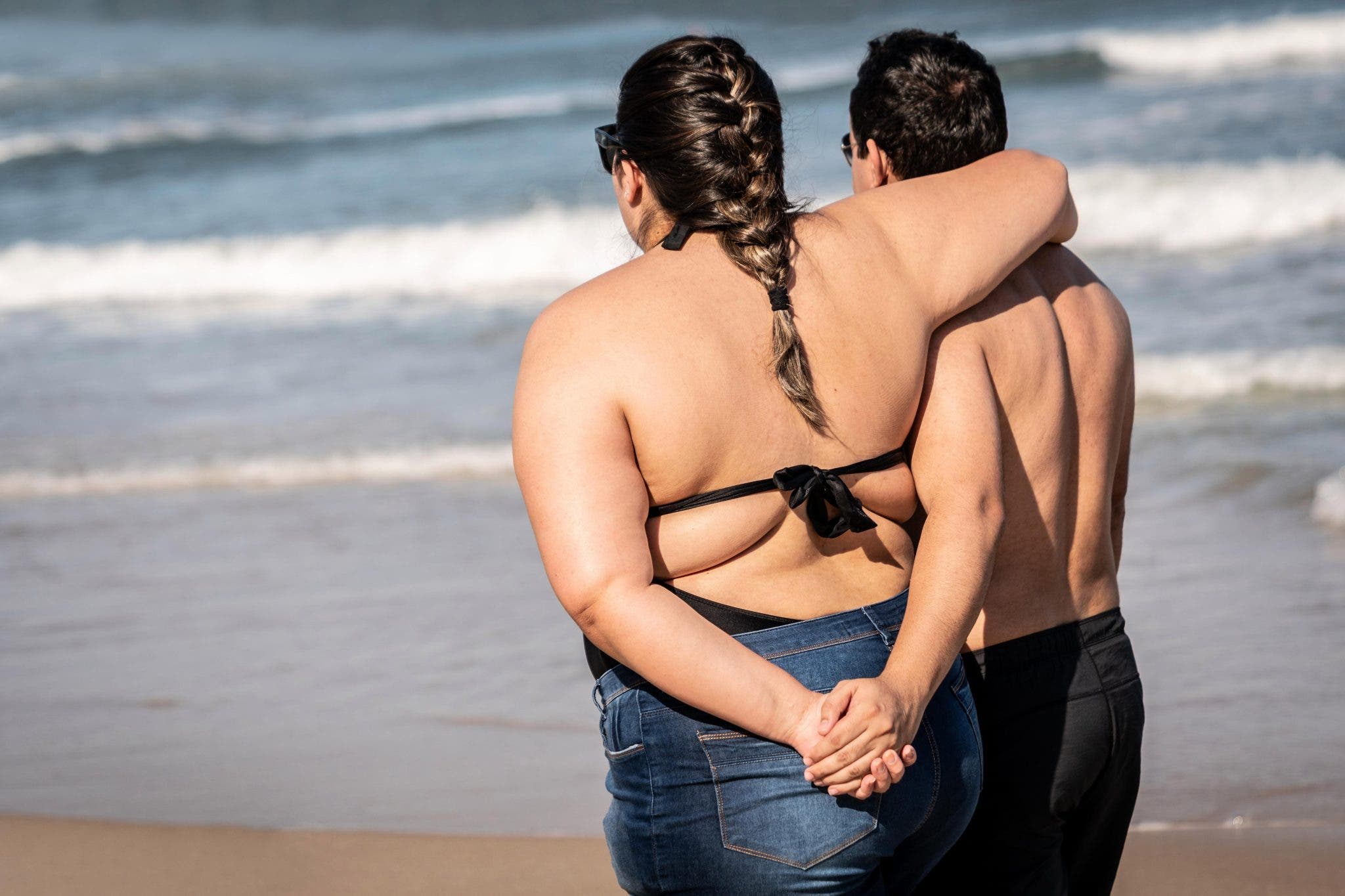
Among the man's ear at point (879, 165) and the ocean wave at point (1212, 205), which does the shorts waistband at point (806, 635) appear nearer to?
the man's ear at point (879, 165)

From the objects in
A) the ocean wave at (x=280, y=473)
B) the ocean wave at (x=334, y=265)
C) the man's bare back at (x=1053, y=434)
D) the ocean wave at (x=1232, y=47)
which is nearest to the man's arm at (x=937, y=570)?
the man's bare back at (x=1053, y=434)

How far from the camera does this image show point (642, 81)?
154cm

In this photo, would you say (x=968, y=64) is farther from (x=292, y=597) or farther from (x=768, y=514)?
(x=292, y=597)

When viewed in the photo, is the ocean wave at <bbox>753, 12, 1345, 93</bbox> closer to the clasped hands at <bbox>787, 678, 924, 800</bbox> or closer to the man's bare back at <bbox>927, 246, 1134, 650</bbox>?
the man's bare back at <bbox>927, 246, 1134, 650</bbox>

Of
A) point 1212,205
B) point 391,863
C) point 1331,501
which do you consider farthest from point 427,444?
point 1212,205

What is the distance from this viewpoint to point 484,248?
11742mm

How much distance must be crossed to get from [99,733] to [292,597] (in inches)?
38.9

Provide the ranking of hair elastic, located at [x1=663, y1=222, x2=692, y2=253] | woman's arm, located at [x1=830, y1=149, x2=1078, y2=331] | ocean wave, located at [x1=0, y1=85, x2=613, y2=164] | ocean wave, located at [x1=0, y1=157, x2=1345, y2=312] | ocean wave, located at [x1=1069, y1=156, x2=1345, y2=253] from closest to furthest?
hair elastic, located at [x1=663, y1=222, x2=692, y2=253] → woman's arm, located at [x1=830, y1=149, x2=1078, y2=331] → ocean wave, located at [x1=1069, y1=156, x2=1345, y2=253] → ocean wave, located at [x1=0, y1=157, x2=1345, y2=312] → ocean wave, located at [x1=0, y1=85, x2=613, y2=164]

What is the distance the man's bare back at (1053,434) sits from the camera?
1.86 meters

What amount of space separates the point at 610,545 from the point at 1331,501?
3930 millimetres

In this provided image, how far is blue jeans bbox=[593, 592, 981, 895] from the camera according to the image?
1432 millimetres

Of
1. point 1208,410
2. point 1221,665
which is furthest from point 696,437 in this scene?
point 1208,410

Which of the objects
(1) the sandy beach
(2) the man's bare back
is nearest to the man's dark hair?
(2) the man's bare back

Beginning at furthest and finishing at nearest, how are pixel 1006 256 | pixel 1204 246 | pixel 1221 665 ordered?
pixel 1204 246
pixel 1221 665
pixel 1006 256
